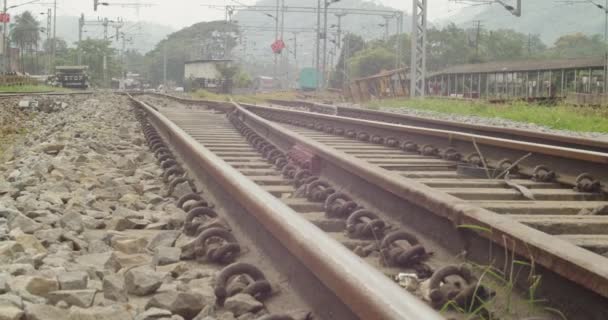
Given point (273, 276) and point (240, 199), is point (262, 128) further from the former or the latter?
point (273, 276)

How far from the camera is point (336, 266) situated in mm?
1969

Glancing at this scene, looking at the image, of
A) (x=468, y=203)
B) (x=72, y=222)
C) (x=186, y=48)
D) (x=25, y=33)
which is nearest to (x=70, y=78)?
(x=72, y=222)

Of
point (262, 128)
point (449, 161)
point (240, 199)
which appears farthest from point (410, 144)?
point (240, 199)

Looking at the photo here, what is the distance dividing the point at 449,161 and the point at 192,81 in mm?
49000

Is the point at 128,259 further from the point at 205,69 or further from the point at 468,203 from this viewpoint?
the point at 205,69

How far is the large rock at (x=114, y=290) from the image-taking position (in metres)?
2.56

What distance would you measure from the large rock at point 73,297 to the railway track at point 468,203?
116cm

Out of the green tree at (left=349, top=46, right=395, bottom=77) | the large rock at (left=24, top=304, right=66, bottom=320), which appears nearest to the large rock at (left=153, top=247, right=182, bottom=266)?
the large rock at (left=24, top=304, right=66, bottom=320)

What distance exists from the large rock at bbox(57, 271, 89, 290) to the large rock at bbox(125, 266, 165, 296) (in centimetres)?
17

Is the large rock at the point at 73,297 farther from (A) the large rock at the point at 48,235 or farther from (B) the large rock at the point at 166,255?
(A) the large rock at the point at 48,235

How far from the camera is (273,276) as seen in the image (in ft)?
8.54

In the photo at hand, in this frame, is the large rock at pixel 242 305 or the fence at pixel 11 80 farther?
the fence at pixel 11 80

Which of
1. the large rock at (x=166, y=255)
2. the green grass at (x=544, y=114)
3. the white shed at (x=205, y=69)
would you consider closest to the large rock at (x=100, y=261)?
the large rock at (x=166, y=255)

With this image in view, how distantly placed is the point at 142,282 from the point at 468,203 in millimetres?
1390
